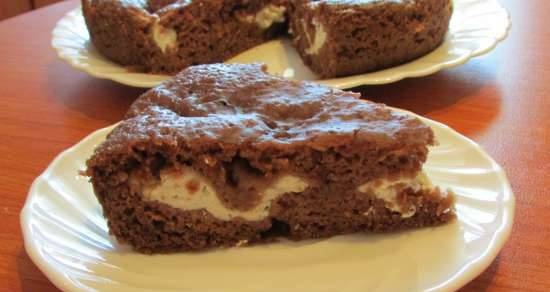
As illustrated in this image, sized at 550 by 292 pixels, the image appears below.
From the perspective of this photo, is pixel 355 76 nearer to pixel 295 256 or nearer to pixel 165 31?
pixel 165 31

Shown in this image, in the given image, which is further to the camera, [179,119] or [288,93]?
[288,93]

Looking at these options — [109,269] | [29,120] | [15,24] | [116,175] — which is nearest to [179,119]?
[116,175]

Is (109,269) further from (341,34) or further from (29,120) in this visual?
(341,34)

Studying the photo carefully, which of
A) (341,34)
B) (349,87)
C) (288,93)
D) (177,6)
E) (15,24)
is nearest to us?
(288,93)

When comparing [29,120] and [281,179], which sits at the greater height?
[281,179]

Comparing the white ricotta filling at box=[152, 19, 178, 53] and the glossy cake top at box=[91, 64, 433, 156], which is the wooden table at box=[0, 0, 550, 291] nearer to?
the white ricotta filling at box=[152, 19, 178, 53]

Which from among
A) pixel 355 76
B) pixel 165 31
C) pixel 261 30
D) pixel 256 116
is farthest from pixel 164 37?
pixel 256 116

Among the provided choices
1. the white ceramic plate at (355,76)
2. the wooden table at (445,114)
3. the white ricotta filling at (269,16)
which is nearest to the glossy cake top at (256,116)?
the wooden table at (445,114)

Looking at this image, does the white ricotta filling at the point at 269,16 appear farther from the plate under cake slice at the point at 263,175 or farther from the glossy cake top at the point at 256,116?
the plate under cake slice at the point at 263,175
